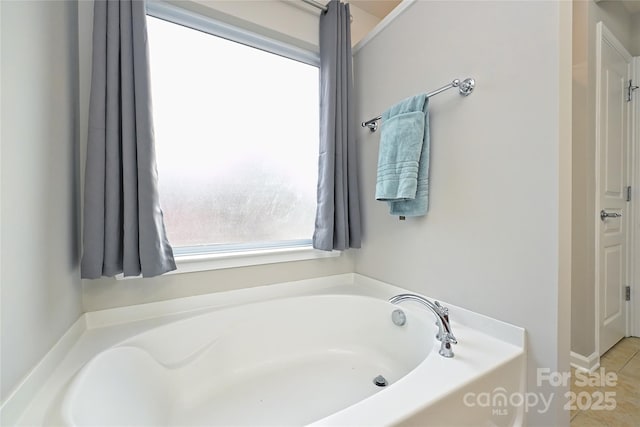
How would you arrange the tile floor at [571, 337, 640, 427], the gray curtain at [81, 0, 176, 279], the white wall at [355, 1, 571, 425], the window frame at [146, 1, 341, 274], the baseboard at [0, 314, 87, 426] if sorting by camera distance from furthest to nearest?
the window frame at [146, 1, 341, 274]
the tile floor at [571, 337, 640, 427]
the gray curtain at [81, 0, 176, 279]
the white wall at [355, 1, 571, 425]
the baseboard at [0, 314, 87, 426]

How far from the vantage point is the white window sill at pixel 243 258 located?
1352 millimetres

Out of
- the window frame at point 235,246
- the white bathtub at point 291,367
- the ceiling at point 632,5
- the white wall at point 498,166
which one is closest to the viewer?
the white bathtub at point 291,367

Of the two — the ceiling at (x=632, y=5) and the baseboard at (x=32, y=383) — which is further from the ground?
the ceiling at (x=632, y=5)

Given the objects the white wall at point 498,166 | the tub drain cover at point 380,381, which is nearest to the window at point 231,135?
the white wall at point 498,166

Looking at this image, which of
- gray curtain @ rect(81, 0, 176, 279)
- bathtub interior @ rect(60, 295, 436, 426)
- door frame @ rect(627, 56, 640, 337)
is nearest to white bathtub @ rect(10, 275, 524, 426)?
bathtub interior @ rect(60, 295, 436, 426)

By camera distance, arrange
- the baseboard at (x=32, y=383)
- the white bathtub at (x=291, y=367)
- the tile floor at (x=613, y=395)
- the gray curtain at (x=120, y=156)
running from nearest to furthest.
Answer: the baseboard at (x=32, y=383)
the white bathtub at (x=291, y=367)
the gray curtain at (x=120, y=156)
the tile floor at (x=613, y=395)

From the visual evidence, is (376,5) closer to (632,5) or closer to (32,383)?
(632,5)

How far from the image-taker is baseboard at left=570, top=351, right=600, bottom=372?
64.8 inches

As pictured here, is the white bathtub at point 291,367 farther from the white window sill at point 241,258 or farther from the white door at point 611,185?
the white door at point 611,185

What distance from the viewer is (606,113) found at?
5.85ft

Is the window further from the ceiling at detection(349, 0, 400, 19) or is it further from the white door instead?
the white door

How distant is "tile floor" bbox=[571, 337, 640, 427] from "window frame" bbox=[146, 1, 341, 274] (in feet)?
5.15

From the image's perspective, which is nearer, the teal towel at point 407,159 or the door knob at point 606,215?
the teal towel at point 407,159

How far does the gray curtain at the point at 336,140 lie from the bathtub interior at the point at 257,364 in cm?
44
